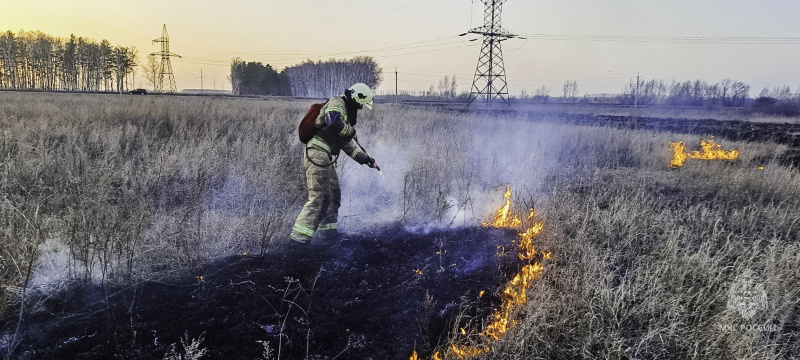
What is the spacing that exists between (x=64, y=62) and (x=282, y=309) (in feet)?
256

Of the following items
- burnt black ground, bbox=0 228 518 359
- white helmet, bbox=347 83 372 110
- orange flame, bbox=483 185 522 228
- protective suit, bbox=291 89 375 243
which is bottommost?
burnt black ground, bbox=0 228 518 359

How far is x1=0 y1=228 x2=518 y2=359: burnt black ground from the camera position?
111 inches

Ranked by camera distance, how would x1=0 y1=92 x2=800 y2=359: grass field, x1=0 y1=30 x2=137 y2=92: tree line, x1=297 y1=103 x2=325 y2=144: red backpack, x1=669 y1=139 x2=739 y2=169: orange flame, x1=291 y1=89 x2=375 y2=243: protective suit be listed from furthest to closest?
x1=0 y1=30 x2=137 y2=92: tree line, x1=669 y1=139 x2=739 y2=169: orange flame, x1=297 y1=103 x2=325 y2=144: red backpack, x1=291 y1=89 x2=375 y2=243: protective suit, x1=0 y1=92 x2=800 y2=359: grass field

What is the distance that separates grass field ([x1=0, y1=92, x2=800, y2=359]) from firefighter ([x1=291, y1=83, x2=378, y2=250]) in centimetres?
43

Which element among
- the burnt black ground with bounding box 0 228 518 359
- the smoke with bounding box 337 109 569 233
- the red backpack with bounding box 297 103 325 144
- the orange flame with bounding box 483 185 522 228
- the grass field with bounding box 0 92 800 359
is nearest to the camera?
the burnt black ground with bounding box 0 228 518 359

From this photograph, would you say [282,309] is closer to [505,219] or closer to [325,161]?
[325,161]

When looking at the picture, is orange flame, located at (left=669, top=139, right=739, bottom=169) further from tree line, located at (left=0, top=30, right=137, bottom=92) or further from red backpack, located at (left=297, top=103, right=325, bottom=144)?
tree line, located at (left=0, top=30, right=137, bottom=92)

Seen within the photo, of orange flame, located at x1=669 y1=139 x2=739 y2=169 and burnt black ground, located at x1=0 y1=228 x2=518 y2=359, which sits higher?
orange flame, located at x1=669 y1=139 x2=739 y2=169

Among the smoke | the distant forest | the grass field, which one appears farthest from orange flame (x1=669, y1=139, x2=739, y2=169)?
the distant forest

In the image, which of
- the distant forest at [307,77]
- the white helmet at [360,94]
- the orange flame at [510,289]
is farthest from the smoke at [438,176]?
the distant forest at [307,77]

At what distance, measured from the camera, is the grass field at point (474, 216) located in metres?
3.12

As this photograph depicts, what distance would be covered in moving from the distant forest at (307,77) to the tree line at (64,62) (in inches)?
716

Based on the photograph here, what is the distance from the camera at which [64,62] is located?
5891cm

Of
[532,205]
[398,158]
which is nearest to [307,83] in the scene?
[398,158]
